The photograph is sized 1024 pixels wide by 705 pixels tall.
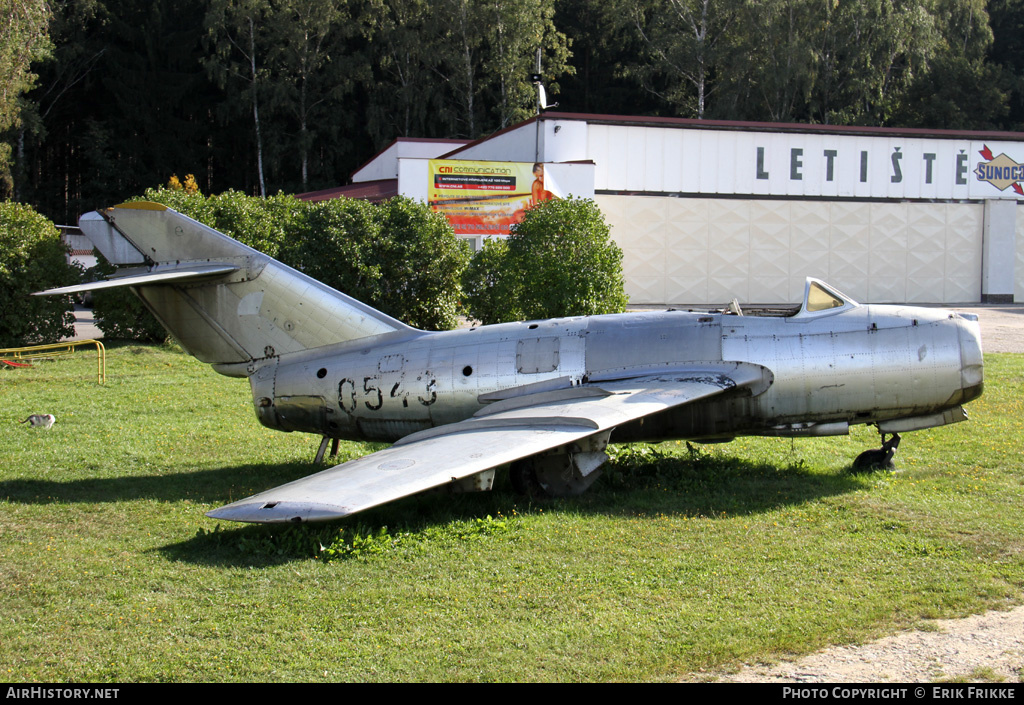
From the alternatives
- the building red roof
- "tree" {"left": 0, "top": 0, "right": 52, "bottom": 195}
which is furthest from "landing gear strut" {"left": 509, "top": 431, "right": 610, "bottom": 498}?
"tree" {"left": 0, "top": 0, "right": 52, "bottom": 195}

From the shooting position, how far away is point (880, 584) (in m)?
7.49

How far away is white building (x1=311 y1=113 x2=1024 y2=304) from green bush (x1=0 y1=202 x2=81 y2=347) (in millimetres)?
16929

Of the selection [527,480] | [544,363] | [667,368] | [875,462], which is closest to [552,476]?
[527,480]

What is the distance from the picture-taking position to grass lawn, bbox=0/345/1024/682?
6246 millimetres

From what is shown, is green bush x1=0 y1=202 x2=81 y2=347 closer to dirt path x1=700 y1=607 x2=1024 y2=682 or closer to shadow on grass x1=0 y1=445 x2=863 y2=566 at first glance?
shadow on grass x1=0 y1=445 x2=863 y2=566

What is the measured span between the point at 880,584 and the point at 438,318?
18.2 m

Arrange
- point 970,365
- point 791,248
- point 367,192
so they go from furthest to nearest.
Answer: point 367,192 < point 791,248 < point 970,365

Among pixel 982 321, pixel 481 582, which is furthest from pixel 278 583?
pixel 982 321

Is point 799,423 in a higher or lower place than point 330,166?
lower

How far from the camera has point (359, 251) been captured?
23.5 meters

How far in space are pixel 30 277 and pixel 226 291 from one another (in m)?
14.7

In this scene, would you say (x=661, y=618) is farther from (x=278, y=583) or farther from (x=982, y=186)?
(x=982, y=186)

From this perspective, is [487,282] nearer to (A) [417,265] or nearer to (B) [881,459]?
(A) [417,265]

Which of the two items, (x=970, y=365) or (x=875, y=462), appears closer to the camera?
(x=970, y=365)
